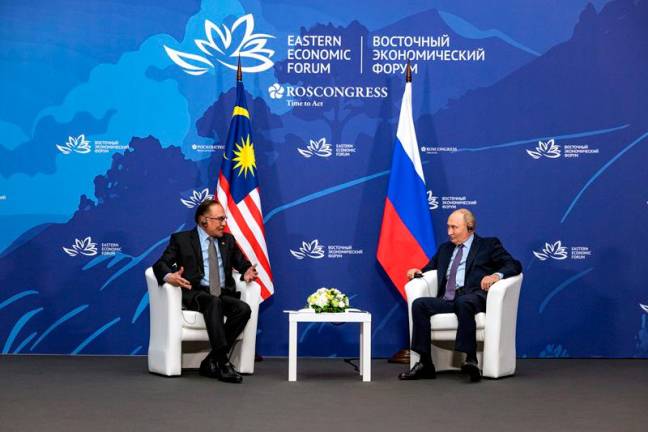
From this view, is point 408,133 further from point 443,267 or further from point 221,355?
point 221,355

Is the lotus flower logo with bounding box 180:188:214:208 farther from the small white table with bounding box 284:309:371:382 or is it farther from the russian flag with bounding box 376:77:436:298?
the small white table with bounding box 284:309:371:382

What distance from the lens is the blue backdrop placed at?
7.23m

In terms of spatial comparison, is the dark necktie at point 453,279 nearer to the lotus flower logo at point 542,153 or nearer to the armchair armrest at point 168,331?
the lotus flower logo at point 542,153

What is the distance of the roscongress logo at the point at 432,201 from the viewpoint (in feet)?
23.9

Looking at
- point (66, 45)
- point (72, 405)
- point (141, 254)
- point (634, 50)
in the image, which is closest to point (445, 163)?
point (634, 50)

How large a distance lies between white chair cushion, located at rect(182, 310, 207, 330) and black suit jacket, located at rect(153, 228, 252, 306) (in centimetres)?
15

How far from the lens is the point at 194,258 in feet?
20.6

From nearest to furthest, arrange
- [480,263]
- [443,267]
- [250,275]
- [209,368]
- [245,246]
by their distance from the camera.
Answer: [209,368], [250,275], [480,263], [443,267], [245,246]

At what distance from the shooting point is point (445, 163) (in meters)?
7.29

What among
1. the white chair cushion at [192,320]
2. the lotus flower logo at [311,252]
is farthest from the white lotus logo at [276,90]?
the white chair cushion at [192,320]

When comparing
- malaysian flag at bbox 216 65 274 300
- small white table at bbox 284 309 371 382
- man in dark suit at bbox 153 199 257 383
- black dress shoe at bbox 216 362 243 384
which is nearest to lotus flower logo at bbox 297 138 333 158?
malaysian flag at bbox 216 65 274 300

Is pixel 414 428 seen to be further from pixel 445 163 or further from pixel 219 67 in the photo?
pixel 219 67

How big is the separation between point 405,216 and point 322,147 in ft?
2.89

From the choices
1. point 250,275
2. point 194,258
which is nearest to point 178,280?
point 194,258
